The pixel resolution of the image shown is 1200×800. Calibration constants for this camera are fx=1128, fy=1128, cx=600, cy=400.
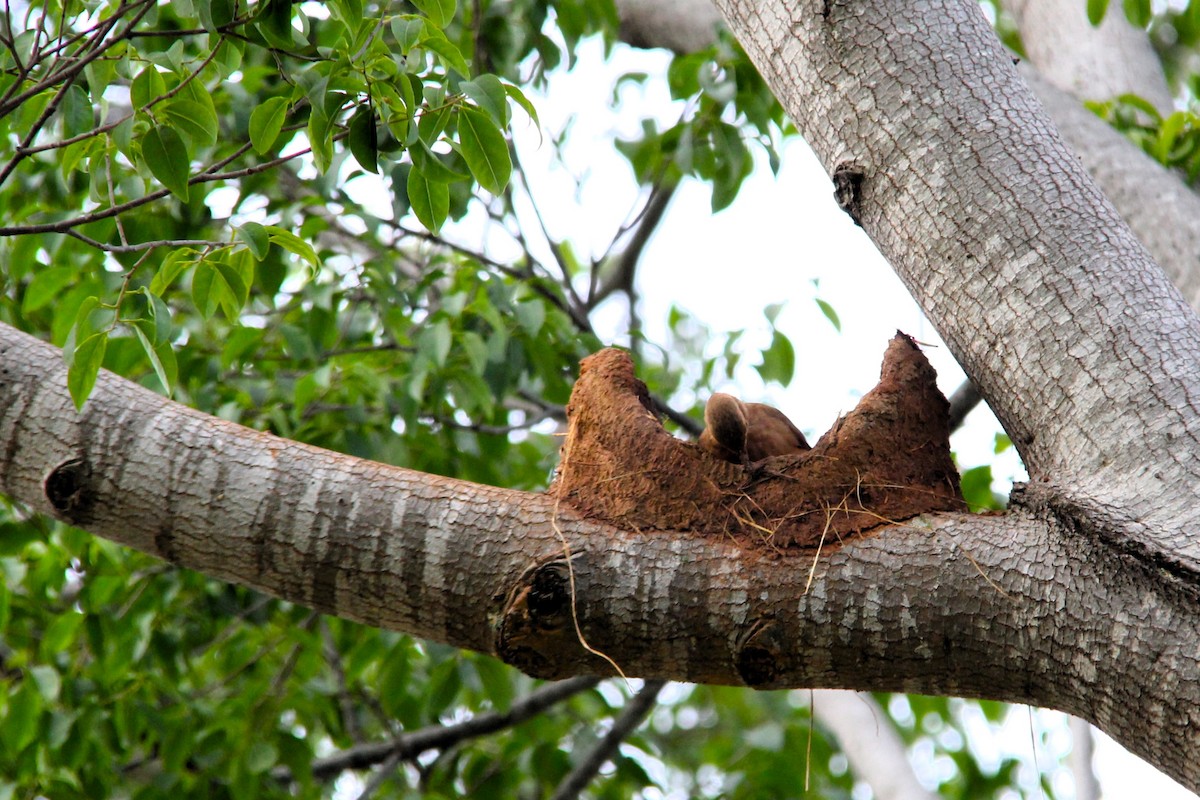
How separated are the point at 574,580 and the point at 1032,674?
2.84 feet

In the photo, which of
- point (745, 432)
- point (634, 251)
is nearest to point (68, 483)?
point (745, 432)

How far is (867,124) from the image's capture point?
2.54 metres

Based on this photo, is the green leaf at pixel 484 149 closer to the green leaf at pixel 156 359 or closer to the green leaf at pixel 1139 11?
the green leaf at pixel 156 359

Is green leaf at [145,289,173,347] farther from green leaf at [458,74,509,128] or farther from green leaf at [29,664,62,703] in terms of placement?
green leaf at [29,664,62,703]

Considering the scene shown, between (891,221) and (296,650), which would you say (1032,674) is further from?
(296,650)

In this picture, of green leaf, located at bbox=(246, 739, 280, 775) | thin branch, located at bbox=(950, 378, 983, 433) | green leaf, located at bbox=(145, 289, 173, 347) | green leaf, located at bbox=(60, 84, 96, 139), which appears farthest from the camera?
green leaf, located at bbox=(246, 739, 280, 775)

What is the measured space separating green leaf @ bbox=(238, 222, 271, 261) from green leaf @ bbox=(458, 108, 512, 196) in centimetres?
47

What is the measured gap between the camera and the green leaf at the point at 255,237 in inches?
95.7

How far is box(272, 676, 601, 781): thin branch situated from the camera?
15.9 ft

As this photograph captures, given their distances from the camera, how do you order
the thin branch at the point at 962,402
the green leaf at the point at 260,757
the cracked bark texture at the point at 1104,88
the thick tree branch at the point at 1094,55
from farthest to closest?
the thick tree branch at the point at 1094,55 < the green leaf at the point at 260,757 < the cracked bark texture at the point at 1104,88 < the thin branch at the point at 962,402

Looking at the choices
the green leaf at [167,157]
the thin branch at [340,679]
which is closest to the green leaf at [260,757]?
the thin branch at [340,679]

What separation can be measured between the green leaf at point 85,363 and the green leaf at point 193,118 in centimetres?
57

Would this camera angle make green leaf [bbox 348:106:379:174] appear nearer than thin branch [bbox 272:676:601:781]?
Yes

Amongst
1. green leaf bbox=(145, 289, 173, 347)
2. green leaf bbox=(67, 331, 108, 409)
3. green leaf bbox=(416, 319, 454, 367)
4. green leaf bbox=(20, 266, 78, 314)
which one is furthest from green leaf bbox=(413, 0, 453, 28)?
green leaf bbox=(20, 266, 78, 314)
